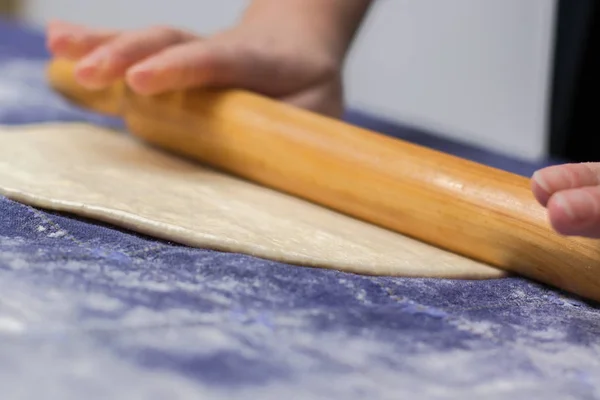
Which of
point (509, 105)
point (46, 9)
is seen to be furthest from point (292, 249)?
point (46, 9)

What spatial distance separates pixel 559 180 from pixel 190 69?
58 centimetres

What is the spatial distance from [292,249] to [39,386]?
0.33m

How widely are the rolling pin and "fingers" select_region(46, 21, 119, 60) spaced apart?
217mm

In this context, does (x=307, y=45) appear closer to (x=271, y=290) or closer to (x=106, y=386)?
(x=271, y=290)

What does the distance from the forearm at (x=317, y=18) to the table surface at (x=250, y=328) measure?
629 millimetres

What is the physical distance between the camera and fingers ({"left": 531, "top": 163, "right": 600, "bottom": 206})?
2.14ft

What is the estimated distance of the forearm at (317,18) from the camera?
4.21ft

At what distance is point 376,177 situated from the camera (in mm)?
862

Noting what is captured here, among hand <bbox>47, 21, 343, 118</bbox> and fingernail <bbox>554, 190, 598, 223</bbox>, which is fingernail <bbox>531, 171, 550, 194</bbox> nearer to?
fingernail <bbox>554, 190, 598, 223</bbox>

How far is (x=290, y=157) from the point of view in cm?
94

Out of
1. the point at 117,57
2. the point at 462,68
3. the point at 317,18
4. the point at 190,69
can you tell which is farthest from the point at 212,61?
the point at 462,68

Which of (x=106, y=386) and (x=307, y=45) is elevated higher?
(x=307, y=45)

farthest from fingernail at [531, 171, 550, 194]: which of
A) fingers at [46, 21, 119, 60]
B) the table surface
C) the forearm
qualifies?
fingers at [46, 21, 119, 60]

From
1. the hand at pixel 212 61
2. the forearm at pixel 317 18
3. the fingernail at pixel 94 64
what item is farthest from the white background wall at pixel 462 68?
the fingernail at pixel 94 64
